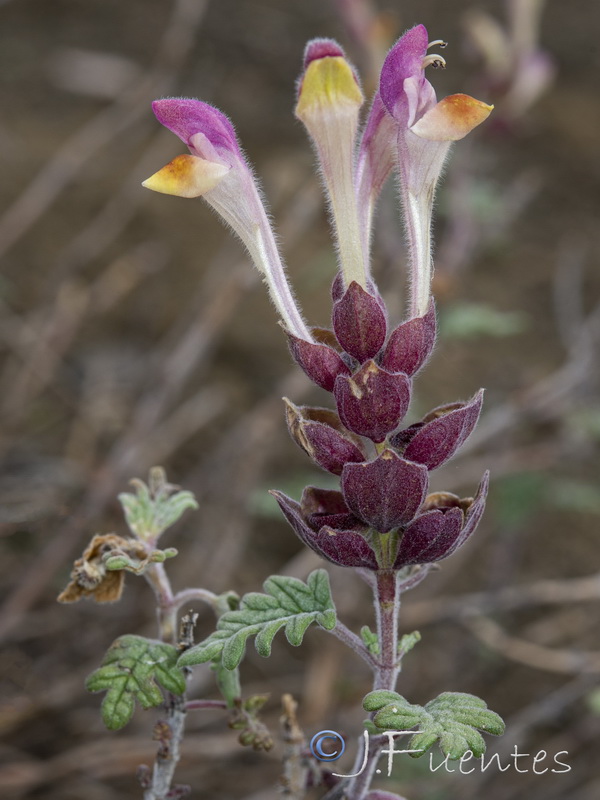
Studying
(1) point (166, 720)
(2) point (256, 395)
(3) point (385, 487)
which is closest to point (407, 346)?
(3) point (385, 487)

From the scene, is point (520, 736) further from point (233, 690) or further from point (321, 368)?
point (321, 368)

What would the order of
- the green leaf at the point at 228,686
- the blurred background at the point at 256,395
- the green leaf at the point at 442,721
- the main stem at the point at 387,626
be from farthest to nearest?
the blurred background at the point at 256,395 → the green leaf at the point at 228,686 → the main stem at the point at 387,626 → the green leaf at the point at 442,721

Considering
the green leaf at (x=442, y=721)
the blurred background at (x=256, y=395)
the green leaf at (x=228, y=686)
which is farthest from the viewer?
the blurred background at (x=256, y=395)

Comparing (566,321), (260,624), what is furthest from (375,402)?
(566,321)

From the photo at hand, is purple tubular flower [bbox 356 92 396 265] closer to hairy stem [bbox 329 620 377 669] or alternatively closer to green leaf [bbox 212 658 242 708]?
hairy stem [bbox 329 620 377 669]

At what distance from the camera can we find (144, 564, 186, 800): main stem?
3.17 feet

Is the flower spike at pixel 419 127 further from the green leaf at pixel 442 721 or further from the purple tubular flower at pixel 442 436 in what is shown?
the green leaf at pixel 442 721

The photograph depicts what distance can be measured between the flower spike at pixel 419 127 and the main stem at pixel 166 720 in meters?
0.43

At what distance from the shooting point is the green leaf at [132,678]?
90 centimetres

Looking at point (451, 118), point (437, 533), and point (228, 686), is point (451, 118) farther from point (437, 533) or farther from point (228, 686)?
point (228, 686)

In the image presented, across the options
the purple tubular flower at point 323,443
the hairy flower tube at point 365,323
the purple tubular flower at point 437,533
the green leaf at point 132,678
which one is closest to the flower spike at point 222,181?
the hairy flower tube at point 365,323

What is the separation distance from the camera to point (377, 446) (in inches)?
35.9

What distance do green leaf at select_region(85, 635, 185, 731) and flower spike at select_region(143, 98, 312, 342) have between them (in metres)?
0.39

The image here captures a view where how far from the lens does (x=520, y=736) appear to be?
95.7 inches
